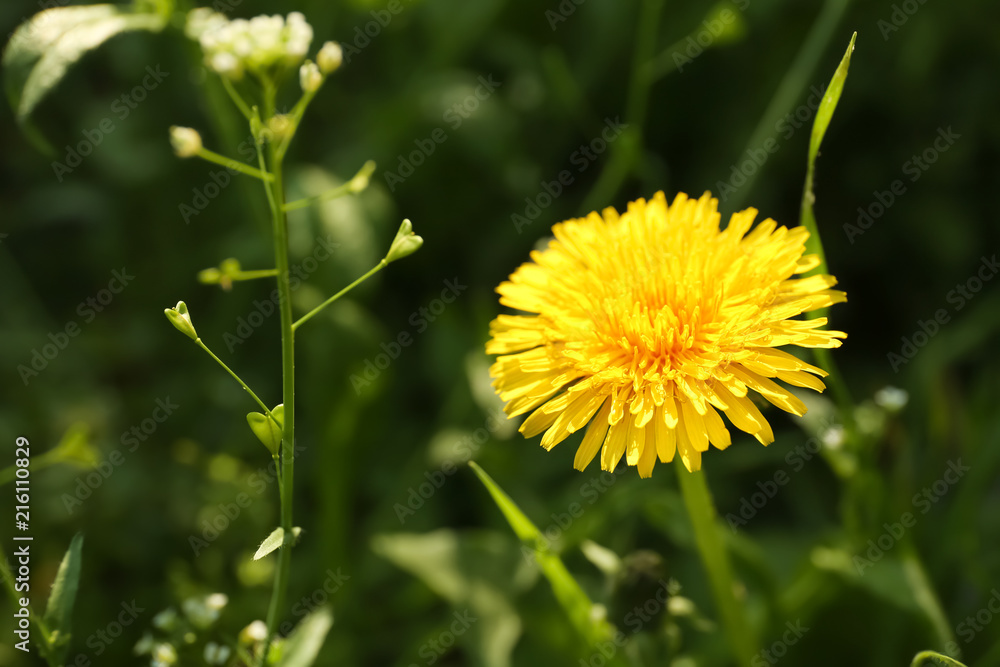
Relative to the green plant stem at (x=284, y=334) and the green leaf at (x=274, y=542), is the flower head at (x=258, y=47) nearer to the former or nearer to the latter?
the green plant stem at (x=284, y=334)

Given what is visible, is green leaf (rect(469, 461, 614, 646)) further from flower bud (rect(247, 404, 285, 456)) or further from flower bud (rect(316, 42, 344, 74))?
flower bud (rect(316, 42, 344, 74))

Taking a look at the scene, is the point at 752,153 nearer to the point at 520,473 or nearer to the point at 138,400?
the point at 520,473

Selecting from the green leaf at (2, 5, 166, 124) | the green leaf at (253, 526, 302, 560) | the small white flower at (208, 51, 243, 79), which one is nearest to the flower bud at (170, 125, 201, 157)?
the small white flower at (208, 51, 243, 79)

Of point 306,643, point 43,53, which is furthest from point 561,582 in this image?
point 43,53

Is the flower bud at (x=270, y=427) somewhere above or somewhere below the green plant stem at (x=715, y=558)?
above

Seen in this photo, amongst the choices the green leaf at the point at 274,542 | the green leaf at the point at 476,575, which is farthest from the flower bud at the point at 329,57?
the green leaf at the point at 476,575

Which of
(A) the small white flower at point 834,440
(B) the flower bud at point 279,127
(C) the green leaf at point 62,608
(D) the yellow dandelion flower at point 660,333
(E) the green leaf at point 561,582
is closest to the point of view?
(B) the flower bud at point 279,127

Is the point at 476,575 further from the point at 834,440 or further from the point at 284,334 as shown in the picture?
the point at 284,334

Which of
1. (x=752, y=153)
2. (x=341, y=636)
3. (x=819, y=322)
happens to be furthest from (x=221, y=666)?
(x=752, y=153)
